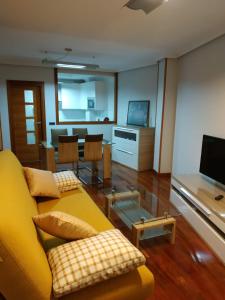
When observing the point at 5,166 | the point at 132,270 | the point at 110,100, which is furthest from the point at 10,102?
the point at 132,270

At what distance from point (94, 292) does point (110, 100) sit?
5.75m

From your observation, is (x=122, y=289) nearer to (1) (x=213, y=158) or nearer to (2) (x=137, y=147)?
(1) (x=213, y=158)

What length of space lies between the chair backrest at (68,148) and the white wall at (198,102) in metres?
1.92

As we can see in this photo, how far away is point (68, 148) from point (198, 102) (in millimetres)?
2306

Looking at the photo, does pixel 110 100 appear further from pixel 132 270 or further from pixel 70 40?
pixel 132 270

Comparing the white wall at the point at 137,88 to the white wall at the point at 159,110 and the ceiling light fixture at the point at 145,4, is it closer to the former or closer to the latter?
the white wall at the point at 159,110

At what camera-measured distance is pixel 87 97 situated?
22.4 feet

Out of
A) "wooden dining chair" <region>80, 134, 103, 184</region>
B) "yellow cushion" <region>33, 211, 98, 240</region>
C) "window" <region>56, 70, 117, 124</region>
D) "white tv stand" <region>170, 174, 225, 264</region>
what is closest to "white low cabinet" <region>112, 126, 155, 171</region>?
"wooden dining chair" <region>80, 134, 103, 184</region>

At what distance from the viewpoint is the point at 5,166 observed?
1.96m

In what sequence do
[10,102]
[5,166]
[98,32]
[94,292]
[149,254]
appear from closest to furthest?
[94,292] < [5,166] < [149,254] < [98,32] < [10,102]

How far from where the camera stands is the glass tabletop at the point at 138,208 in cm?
233

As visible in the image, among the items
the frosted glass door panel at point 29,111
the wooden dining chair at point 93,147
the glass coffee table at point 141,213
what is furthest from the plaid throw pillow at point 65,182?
the frosted glass door panel at point 29,111

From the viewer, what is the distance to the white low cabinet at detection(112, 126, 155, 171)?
192 inches

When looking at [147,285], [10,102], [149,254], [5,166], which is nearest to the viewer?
[147,285]
